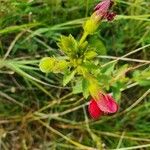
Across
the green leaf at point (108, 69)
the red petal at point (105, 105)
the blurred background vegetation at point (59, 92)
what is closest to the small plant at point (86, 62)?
the red petal at point (105, 105)

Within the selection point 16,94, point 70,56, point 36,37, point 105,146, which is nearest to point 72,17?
point 36,37

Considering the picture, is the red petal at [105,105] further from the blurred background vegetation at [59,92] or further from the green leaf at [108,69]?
the blurred background vegetation at [59,92]

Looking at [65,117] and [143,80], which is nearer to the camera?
[143,80]

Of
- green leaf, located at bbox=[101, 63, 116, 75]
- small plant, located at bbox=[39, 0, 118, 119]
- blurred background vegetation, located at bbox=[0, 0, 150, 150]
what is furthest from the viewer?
blurred background vegetation, located at bbox=[0, 0, 150, 150]

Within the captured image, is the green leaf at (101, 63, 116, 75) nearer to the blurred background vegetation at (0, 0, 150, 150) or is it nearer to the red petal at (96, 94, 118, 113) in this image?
the blurred background vegetation at (0, 0, 150, 150)

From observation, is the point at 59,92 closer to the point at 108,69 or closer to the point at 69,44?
the point at 108,69

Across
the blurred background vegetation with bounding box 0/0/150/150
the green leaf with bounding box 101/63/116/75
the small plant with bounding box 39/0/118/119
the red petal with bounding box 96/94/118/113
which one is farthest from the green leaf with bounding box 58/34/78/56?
the blurred background vegetation with bounding box 0/0/150/150

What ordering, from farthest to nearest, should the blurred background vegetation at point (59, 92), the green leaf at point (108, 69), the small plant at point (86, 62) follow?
the blurred background vegetation at point (59, 92) → the green leaf at point (108, 69) → the small plant at point (86, 62)

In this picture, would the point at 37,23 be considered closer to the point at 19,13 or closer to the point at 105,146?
the point at 19,13

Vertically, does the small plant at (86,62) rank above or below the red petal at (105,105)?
above
